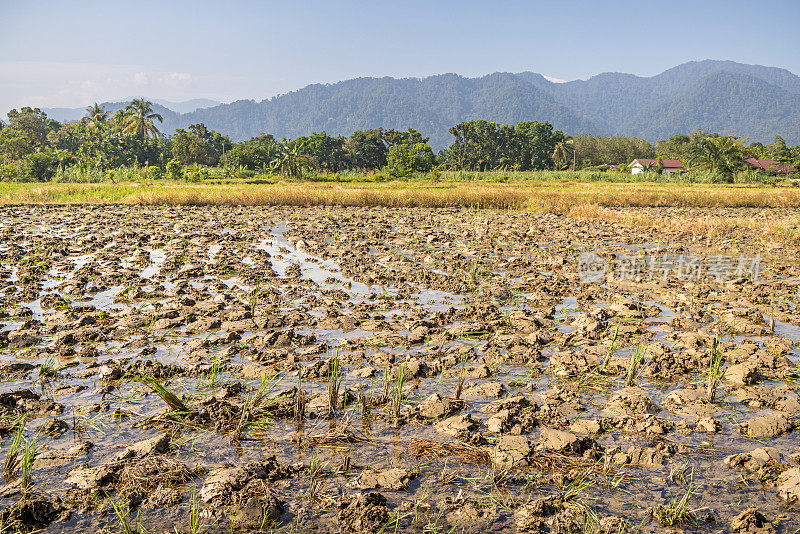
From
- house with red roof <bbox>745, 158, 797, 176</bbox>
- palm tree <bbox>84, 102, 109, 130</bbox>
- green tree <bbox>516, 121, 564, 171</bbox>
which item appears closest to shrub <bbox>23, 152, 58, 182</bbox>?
palm tree <bbox>84, 102, 109, 130</bbox>

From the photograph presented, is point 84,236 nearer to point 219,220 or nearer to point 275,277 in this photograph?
point 219,220

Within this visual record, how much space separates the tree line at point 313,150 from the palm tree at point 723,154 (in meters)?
0.09

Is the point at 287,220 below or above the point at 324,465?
above

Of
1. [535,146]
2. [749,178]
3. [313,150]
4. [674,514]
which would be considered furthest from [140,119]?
[674,514]

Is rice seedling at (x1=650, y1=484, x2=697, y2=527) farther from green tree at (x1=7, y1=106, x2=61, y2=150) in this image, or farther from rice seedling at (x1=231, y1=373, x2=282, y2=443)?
green tree at (x1=7, y1=106, x2=61, y2=150)

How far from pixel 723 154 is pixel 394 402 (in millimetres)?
57939

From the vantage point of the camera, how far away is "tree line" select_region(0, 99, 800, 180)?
169ft

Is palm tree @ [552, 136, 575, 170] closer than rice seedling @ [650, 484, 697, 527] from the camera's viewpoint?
No

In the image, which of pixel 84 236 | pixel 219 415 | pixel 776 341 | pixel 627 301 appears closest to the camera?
pixel 219 415

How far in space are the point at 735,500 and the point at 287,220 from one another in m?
15.9

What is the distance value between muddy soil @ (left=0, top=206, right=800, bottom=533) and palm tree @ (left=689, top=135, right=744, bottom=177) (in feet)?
163

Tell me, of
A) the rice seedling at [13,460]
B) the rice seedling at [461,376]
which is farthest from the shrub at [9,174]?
the rice seedling at [461,376]

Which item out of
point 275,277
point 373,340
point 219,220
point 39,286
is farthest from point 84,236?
point 373,340

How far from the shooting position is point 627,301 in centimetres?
690
